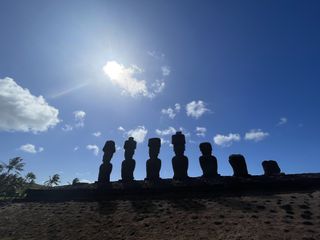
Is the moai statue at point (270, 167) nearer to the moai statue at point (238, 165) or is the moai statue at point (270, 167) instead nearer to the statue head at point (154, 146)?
the moai statue at point (238, 165)

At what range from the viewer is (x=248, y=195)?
20438 mm

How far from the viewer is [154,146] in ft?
106

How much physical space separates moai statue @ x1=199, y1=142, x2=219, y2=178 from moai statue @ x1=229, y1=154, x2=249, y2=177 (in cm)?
183

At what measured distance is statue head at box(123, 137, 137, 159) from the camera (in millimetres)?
33344

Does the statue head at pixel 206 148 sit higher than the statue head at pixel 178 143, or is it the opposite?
the statue head at pixel 178 143

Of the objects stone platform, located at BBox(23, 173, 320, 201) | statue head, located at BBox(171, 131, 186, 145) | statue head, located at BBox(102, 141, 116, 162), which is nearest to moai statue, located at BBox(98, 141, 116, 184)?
statue head, located at BBox(102, 141, 116, 162)

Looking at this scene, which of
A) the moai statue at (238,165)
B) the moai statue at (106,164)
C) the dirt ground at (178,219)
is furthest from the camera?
the moai statue at (106,164)

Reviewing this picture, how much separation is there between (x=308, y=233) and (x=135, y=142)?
24.5m

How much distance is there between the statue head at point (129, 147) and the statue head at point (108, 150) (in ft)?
5.84

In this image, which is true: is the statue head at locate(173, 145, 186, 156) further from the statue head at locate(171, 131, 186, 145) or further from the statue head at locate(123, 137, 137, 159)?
the statue head at locate(123, 137, 137, 159)

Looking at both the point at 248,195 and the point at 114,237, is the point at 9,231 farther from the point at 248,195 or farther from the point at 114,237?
the point at 248,195

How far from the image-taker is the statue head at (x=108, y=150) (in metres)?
34.1

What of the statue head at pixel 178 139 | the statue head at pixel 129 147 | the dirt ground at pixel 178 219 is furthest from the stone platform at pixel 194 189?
the statue head at pixel 129 147

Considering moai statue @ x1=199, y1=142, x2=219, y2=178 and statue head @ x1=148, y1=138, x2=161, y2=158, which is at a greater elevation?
statue head @ x1=148, y1=138, x2=161, y2=158
